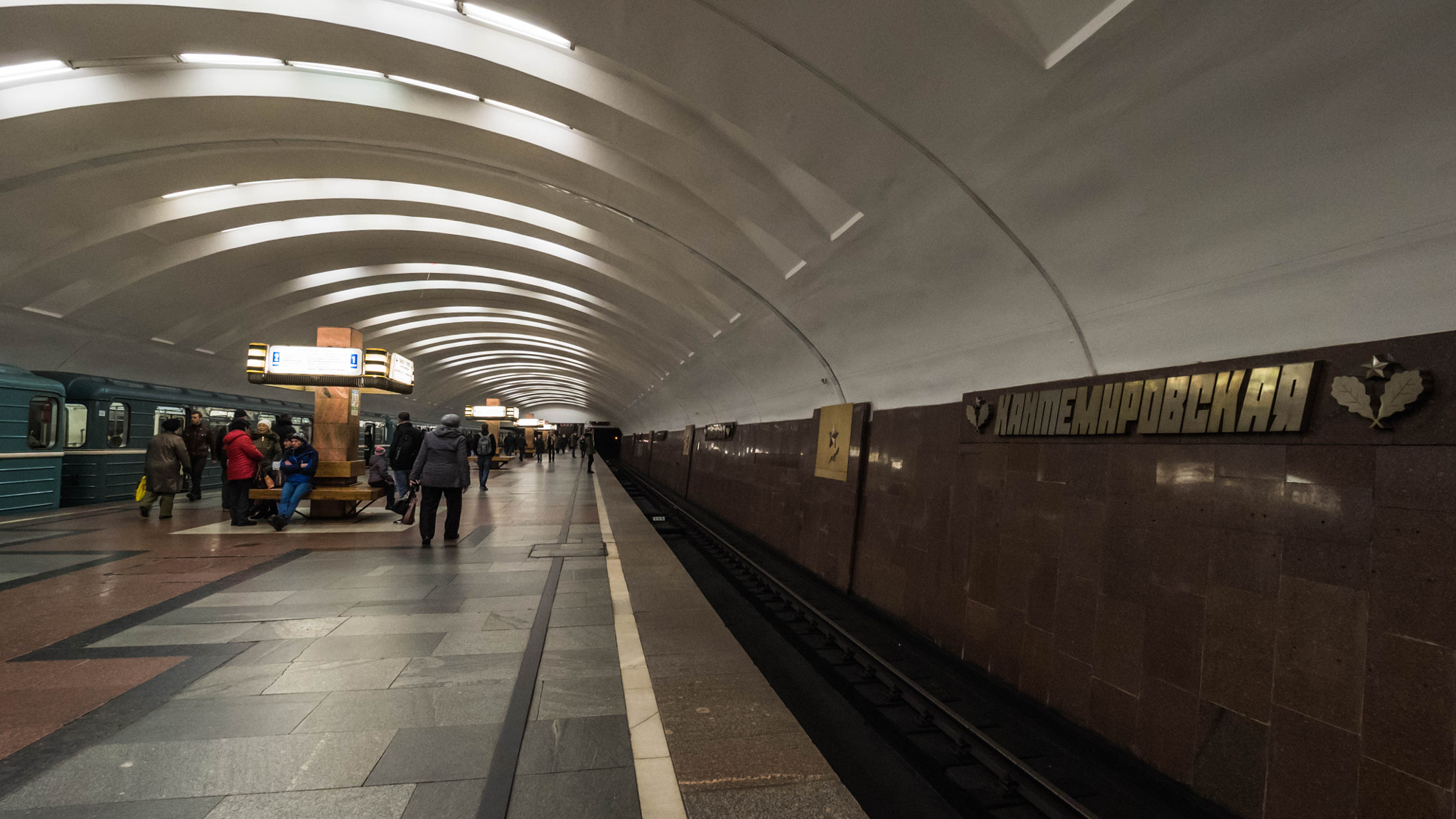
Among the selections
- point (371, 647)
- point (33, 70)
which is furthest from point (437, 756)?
point (33, 70)

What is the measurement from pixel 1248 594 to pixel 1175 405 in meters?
1.09

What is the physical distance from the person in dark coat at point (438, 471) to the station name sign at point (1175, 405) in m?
7.08

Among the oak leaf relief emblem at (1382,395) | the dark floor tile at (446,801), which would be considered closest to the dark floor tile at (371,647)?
the dark floor tile at (446,801)

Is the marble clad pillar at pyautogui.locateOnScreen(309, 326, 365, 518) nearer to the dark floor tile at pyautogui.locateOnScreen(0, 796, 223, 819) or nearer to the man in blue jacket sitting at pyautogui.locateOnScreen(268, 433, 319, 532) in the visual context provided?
the man in blue jacket sitting at pyautogui.locateOnScreen(268, 433, 319, 532)

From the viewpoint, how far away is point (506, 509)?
12930mm

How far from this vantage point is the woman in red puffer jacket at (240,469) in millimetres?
9609

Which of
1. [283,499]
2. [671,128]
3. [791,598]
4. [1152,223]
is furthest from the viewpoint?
[283,499]

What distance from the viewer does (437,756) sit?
2930 mm

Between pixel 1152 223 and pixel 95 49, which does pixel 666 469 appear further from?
pixel 1152 223

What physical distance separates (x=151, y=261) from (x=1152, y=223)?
54.3 ft

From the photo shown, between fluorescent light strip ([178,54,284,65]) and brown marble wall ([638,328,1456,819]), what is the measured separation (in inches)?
364

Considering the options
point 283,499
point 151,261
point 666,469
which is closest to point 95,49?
point 283,499

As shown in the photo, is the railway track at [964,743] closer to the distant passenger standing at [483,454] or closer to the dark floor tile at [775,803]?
the dark floor tile at [775,803]

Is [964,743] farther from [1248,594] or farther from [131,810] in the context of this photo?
[131,810]
